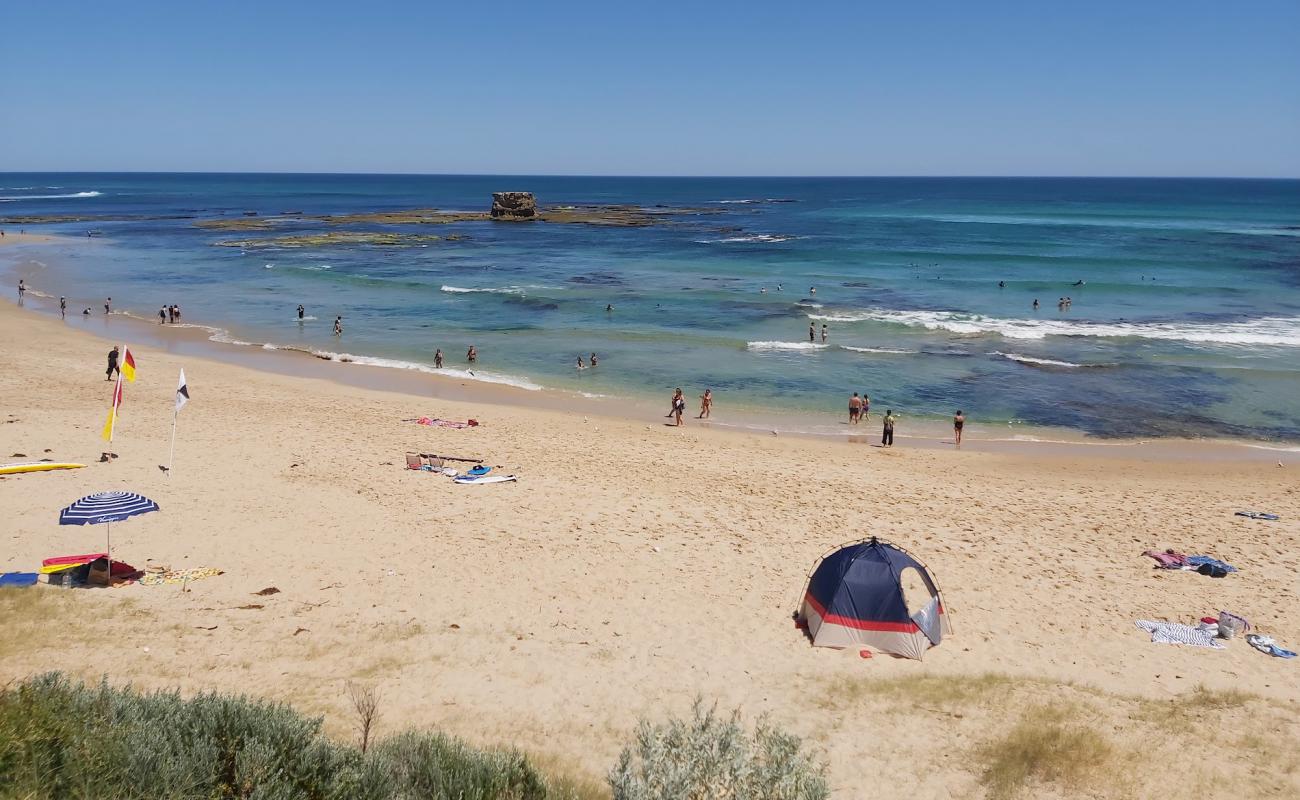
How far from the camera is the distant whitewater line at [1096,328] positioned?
37.5 meters

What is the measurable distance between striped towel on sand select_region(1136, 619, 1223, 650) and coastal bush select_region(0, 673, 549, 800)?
9.43 metres

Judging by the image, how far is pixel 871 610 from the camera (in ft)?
39.8

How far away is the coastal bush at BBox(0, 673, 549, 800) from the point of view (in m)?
6.17

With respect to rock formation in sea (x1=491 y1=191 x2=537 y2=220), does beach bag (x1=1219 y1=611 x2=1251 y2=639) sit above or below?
below

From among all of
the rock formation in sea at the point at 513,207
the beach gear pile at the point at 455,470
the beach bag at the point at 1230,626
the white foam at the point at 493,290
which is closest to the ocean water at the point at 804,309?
the white foam at the point at 493,290

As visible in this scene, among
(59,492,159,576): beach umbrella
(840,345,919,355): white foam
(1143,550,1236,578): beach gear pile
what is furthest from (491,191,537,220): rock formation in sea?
(1143,550,1236,578): beach gear pile

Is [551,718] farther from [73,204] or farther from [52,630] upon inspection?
[73,204]

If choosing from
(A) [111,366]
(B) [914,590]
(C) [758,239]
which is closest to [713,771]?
(B) [914,590]

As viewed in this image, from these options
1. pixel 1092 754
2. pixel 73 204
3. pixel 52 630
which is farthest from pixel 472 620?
pixel 73 204

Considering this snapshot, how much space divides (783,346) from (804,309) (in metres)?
9.25

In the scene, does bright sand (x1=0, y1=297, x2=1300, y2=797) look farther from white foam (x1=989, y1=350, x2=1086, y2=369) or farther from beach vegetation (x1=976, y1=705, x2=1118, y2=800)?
white foam (x1=989, y1=350, x2=1086, y2=369)

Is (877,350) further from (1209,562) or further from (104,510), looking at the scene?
(104,510)

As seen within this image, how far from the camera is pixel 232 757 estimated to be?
6.98m

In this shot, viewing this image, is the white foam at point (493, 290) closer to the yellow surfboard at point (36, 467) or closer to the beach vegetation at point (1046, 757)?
the yellow surfboard at point (36, 467)
